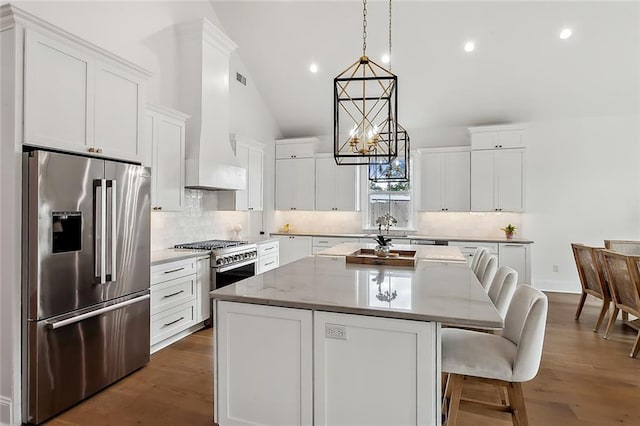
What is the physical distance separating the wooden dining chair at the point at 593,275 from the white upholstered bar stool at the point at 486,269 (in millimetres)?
1494

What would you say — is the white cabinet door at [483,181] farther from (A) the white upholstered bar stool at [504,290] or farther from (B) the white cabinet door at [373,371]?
(B) the white cabinet door at [373,371]

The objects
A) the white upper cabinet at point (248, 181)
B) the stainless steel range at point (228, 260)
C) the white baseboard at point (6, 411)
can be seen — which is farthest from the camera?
the white upper cabinet at point (248, 181)

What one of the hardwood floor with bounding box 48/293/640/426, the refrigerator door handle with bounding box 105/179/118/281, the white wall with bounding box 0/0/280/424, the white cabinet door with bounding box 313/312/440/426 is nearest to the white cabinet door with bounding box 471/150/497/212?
the hardwood floor with bounding box 48/293/640/426

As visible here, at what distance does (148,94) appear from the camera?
4023 millimetres

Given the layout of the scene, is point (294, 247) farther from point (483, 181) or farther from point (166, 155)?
point (483, 181)

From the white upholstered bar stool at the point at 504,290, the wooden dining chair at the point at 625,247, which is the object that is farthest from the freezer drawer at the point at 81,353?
the wooden dining chair at the point at 625,247

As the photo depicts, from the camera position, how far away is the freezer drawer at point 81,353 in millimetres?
2279

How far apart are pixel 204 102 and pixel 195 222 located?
1551 mm

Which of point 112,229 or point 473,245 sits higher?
point 112,229

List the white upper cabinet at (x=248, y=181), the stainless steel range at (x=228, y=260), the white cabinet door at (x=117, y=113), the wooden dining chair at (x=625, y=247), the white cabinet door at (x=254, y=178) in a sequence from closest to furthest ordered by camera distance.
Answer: the white cabinet door at (x=117, y=113), the stainless steel range at (x=228, y=260), the wooden dining chair at (x=625, y=247), the white upper cabinet at (x=248, y=181), the white cabinet door at (x=254, y=178)

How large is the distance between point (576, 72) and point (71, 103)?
625 centimetres

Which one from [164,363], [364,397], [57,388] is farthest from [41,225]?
[364,397]

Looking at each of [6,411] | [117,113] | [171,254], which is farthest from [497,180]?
[6,411]

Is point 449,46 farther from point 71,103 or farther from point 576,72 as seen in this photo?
point 71,103
